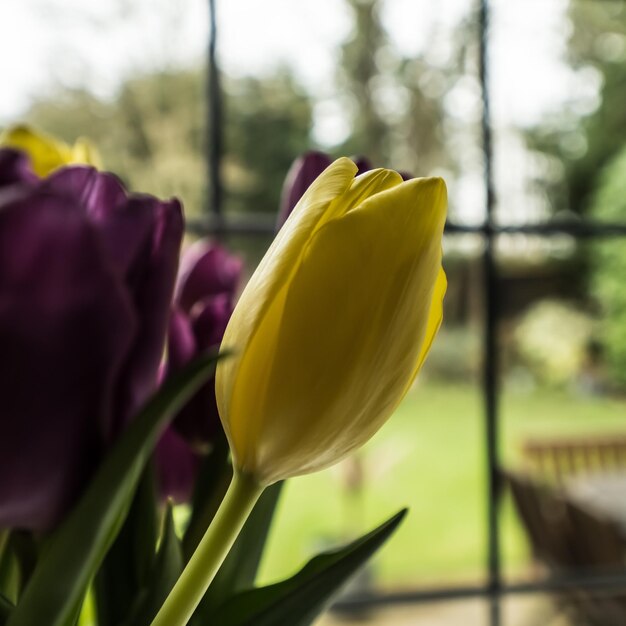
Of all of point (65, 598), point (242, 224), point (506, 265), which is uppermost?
point (65, 598)

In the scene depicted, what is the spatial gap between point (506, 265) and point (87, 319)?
3803 mm

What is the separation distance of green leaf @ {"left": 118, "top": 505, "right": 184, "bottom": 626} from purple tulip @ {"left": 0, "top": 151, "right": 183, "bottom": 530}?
5 centimetres

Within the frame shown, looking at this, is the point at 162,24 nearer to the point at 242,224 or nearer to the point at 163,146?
the point at 163,146

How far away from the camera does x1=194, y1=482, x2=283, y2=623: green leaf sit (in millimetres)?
212

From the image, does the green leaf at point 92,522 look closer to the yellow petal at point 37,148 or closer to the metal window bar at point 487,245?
the yellow petal at point 37,148

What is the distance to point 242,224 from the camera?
0.90m

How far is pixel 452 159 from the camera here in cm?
315

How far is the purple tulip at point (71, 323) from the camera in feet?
0.40

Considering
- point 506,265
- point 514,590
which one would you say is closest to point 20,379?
point 514,590

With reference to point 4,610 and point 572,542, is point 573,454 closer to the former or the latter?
point 572,542

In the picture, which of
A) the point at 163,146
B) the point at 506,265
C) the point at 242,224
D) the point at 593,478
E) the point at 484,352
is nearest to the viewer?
the point at 242,224

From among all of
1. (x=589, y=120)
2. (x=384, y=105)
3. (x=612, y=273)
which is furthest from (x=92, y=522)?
(x=589, y=120)

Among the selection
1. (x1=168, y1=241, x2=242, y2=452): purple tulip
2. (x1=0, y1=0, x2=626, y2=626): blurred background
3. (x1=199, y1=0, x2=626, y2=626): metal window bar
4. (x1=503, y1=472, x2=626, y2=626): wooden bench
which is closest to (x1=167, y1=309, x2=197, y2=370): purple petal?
(x1=168, y1=241, x2=242, y2=452): purple tulip

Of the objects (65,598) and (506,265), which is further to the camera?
(506,265)
